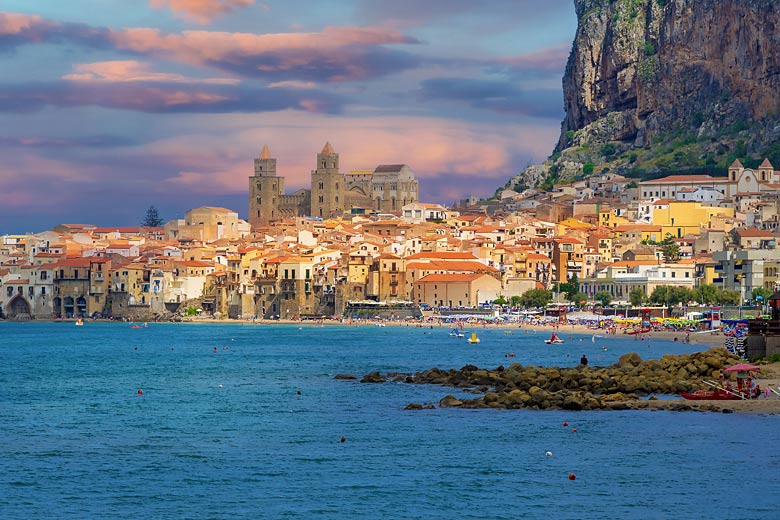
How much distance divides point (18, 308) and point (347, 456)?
96059 millimetres

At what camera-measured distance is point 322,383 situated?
52062mm

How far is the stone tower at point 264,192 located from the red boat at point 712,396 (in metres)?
128

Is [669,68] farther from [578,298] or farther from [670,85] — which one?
[578,298]

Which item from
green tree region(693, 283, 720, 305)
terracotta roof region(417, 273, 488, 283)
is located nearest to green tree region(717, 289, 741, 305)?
green tree region(693, 283, 720, 305)

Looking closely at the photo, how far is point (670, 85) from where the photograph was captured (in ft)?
486

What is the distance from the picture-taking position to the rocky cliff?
13925cm

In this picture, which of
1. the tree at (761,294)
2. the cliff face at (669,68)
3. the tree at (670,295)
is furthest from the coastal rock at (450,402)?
the cliff face at (669,68)

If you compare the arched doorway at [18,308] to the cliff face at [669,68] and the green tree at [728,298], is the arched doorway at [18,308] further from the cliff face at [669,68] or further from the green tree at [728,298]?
the cliff face at [669,68]

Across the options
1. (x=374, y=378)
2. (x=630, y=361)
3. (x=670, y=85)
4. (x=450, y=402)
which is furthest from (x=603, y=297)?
(x=450, y=402)

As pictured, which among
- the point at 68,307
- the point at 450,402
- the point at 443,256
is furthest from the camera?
the point at 68,307

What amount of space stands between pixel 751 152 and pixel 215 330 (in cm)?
6307

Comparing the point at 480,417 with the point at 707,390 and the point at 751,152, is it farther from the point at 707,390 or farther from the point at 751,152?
the point at 751,152

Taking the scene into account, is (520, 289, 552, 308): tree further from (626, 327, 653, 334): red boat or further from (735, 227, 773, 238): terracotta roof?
(626, 327, 653, 334): red boat

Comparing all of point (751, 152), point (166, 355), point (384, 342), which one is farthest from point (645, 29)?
point (166, 355)
